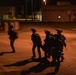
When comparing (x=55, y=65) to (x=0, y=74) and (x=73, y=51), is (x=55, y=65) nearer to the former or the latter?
(x=0, y=74)

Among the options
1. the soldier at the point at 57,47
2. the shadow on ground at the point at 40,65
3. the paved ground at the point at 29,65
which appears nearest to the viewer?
the paved ground at the point at 29,65

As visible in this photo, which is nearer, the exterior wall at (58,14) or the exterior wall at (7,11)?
the exterior wall at (58,14)

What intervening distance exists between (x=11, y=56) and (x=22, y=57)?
681 millimetres

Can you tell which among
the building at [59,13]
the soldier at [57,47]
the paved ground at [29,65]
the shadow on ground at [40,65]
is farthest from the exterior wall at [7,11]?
the soldier at [57,47]

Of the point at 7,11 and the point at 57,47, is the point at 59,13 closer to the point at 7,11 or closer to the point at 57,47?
the point at 7,11

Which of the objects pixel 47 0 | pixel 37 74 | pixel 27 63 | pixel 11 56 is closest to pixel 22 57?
pixel 11 56

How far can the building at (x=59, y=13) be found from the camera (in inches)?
2490

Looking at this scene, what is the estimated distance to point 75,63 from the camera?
55.9 feet

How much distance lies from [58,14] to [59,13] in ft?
1.12

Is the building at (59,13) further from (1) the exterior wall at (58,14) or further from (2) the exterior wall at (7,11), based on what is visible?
(2) the exterior wall at (7,11)

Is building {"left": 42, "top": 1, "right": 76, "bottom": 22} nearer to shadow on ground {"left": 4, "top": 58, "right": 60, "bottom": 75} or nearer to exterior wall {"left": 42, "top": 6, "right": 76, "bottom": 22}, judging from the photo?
exterior wall {"left": 42, "top": 6, "right": 76, "bottom": 22}

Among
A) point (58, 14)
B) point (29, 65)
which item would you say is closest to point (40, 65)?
point (29, 65)

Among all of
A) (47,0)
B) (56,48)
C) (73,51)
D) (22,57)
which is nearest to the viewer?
(56,48)

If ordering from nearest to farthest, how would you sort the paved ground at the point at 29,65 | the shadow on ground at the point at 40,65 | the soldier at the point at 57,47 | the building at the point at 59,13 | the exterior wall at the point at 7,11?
the paved ground at the point at 29,65 → the shadow on ground at the point at 40,65 → the soldier at the point at 57,47 → the building at the point at 59,13 → the exterior wall at the point at 7,11
